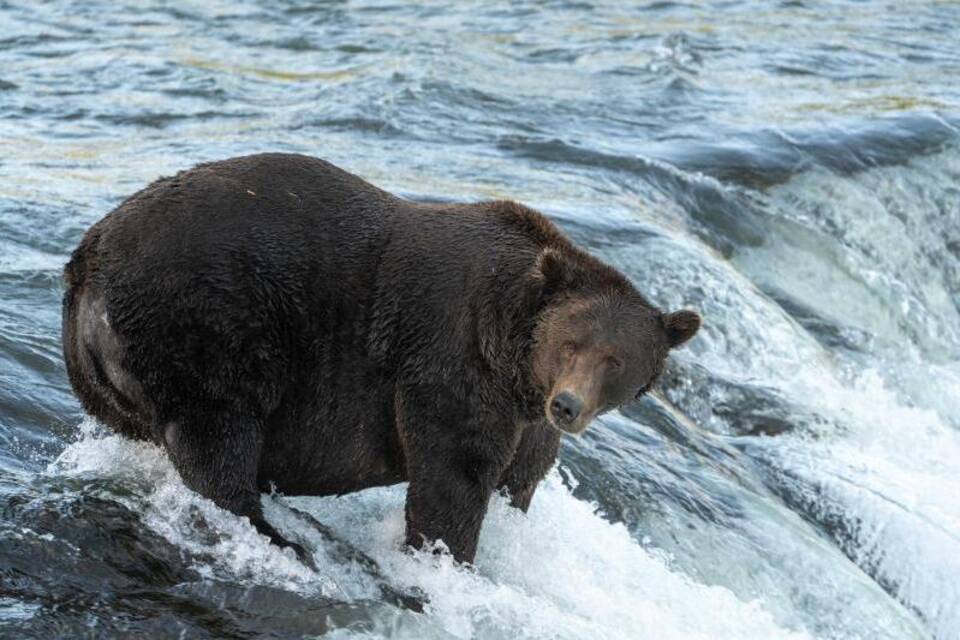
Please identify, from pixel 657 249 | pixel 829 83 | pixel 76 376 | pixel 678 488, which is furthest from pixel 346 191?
pixel 829 83

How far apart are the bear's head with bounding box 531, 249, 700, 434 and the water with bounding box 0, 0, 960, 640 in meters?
1.06

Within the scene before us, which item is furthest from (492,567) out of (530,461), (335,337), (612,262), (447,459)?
(612,262)

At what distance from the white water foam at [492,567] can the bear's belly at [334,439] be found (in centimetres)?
31

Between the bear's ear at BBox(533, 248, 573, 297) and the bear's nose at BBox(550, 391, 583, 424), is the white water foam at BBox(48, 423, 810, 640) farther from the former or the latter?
the bear's ear at BBox(533, 248, 573, 297)

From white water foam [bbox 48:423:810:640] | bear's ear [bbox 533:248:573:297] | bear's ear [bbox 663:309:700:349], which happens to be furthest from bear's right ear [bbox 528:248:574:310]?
white water foam [bbox 48:423:810:640]

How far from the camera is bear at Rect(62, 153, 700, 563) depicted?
6.69 metres

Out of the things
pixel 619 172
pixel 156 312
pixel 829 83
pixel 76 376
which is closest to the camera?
pixel 156 312

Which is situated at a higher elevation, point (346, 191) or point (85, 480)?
point (346, 191)

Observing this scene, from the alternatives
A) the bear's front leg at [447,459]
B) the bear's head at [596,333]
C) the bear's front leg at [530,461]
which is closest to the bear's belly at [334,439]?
the bear's front leg at [447,459]

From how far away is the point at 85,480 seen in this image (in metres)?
7.34

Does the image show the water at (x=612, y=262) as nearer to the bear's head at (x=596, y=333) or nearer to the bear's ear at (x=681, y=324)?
the bear's head at (x=596, y=333)

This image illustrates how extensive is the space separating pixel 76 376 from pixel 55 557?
86cm

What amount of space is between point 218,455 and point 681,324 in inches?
82.1

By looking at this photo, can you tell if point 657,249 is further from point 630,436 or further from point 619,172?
point 630,436
